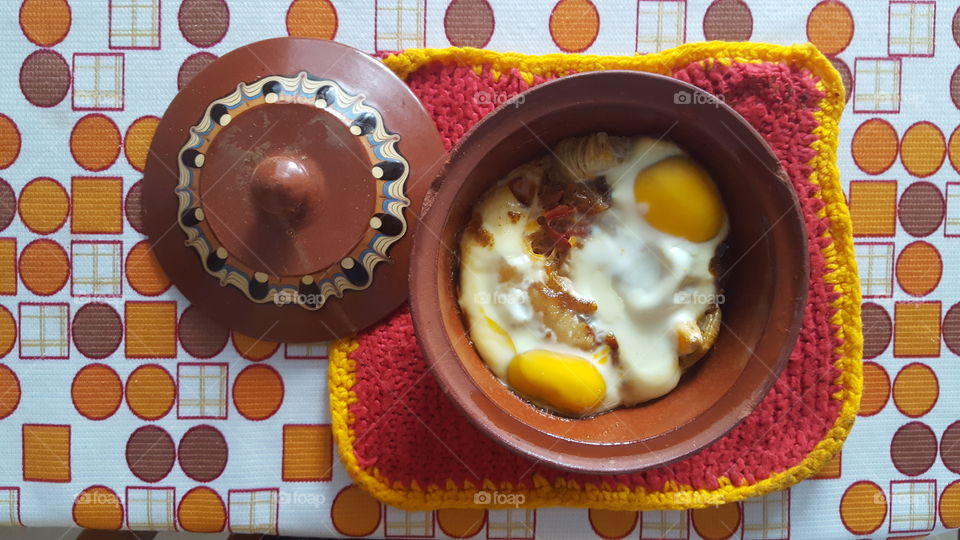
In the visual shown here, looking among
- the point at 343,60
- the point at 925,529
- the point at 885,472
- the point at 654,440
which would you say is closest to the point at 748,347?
the point at 654,440

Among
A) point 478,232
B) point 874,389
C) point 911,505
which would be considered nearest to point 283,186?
point 478,232

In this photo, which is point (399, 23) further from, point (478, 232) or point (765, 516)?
point (765, 516)

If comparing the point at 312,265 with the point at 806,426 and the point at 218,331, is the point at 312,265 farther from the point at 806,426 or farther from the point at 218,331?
the point at 806,426

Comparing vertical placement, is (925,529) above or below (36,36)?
below

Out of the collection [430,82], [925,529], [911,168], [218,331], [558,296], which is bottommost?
[925,529]

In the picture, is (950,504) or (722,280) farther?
(950,504)

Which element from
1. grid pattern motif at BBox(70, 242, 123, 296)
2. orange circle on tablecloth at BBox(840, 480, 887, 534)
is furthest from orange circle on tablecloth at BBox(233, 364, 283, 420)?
orange circle on tablecloth at BBox(840, 480, 887, 534)
